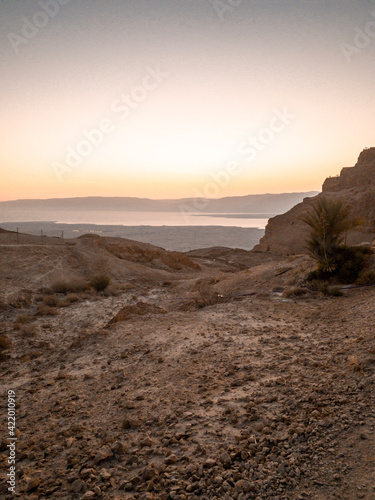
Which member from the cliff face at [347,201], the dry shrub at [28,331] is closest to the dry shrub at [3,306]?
the dry shrub at [28,331]

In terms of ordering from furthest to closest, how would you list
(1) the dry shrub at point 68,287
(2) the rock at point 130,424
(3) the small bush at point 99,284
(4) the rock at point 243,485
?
(3) the small bush at point 99,284
(1) the dry shrub at point 68,287
(2) the rock at point 130,424
(4) the rock at point 243,485

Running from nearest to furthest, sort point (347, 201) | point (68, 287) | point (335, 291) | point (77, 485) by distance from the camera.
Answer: point (77, 485), point (335, 291), point (68, 287), point (347, 201)

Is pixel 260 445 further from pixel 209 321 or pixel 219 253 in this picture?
pixel 219 253

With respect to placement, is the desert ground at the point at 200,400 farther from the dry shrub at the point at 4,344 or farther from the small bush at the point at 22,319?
the dry shrub at the point at 4,344

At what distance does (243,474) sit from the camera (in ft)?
8.49

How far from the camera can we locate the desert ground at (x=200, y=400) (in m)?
2.62

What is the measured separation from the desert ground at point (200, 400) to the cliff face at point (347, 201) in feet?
85.3

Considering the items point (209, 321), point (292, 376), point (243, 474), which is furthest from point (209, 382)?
point (209, 321)

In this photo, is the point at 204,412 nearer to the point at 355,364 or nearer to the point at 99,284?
the point at 355,364

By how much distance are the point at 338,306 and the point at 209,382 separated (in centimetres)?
497

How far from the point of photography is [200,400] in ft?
13.3

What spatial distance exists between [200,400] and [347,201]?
34.4m

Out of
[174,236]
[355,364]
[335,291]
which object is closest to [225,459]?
[355,364]

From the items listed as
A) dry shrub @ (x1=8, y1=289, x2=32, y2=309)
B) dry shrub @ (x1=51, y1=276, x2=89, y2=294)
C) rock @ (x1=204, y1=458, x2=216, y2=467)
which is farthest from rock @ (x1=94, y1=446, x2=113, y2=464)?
dry shrub @ (x1=51, y1=276, x2=89, y2=294)
